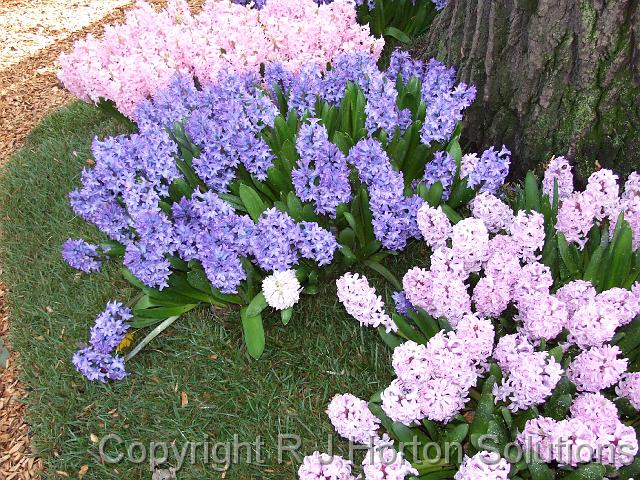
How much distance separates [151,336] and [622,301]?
205cm

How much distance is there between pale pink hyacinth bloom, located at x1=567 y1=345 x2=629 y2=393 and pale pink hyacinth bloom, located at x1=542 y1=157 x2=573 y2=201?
2.89 ft

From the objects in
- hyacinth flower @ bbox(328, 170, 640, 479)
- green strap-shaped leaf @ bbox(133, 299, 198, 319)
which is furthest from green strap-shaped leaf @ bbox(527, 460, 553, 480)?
green strap-shaped leaf @ bbox(133, 299, 198, 319)

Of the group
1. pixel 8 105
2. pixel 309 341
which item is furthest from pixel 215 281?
pixel 8 105

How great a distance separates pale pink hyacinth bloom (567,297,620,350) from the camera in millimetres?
2084

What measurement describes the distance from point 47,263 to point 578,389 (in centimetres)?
293

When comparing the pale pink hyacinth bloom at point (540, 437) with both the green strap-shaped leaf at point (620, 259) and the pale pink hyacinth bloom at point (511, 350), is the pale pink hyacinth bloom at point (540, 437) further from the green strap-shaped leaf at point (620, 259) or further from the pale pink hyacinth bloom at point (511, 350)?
the green strap-shaped leaf at point (620, 259)

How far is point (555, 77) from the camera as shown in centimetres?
288

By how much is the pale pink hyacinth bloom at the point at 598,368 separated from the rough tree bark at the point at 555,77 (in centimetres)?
120

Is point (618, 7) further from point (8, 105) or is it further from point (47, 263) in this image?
point (8, 105)

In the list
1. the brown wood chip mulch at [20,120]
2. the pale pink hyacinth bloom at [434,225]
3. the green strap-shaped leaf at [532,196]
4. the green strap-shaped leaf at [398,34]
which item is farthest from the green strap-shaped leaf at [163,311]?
the green strap-shaped leaf at [398,34]

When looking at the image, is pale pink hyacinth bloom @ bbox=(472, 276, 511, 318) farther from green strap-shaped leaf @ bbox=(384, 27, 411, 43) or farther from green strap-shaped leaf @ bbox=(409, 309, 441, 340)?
green strap-shaped leaf @ bbox=(384, 27, 411, 43)

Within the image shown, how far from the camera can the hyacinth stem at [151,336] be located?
9.59 ft

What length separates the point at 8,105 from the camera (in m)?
5.86

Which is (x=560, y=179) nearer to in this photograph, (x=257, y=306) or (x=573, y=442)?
(x=573, y=442)
